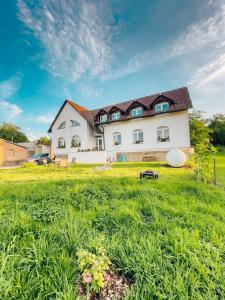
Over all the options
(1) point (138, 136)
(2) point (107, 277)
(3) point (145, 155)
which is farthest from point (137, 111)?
(2) point (107, 277)

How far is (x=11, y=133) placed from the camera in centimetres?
5862

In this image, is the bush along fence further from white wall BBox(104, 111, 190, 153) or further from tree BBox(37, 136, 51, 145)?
tree BBox(37, 136, 51, 145)

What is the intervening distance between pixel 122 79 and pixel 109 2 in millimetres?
7411

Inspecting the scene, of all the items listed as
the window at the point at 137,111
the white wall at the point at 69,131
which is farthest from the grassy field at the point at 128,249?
the white wall at the point at 69,131

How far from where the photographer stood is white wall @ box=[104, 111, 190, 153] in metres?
17.8

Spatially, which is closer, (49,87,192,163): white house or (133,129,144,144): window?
(49,87,192,163): white house

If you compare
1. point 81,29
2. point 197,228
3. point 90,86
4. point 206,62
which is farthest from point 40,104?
point 197,228

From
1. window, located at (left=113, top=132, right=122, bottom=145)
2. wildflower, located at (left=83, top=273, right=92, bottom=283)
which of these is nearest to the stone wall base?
window, located at (left=113, top=132, right=122, bottom=145)

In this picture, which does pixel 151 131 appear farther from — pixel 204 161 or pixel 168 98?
pixel 204 161

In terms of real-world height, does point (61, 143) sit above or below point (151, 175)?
above

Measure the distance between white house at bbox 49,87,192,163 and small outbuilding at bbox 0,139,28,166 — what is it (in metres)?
8.42

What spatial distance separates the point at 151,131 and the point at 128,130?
3.31 meters

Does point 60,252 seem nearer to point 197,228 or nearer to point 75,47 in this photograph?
point 197,228

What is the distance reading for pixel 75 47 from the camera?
11250 mm
